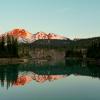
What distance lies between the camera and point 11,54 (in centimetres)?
16525

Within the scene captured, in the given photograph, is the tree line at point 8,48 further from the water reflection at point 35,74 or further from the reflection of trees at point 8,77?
the reflection of trees at point 8,77

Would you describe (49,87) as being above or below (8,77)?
below

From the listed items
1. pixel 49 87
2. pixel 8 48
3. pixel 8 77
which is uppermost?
pixel 8 48

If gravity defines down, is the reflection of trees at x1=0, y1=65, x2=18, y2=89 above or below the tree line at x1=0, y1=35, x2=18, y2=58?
below

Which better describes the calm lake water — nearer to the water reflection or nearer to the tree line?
the water reflection

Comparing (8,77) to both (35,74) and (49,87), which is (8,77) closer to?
(35,74)

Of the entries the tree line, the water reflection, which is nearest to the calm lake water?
the water reflection

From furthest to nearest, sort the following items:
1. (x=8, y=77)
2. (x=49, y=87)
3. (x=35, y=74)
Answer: (x=35, y=74)
(x=8, y=77)
(x=49, y=87)

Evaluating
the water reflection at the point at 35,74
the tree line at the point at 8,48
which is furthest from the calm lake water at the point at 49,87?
the tree line at the point at 8,48

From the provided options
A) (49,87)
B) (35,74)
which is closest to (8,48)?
(35,74)

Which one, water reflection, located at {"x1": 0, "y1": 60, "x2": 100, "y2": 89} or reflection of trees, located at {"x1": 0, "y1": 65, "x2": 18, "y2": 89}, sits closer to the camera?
reflection of trees, located at {"x1": 0, "y1": 65, "x2": 18, "y2": 89}

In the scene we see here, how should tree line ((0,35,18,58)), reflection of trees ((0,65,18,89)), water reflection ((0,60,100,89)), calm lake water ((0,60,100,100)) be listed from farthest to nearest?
tree line ((0,35,18,58))
water reflection ((0,60,100,89))
reflection of trees ((0,65,18,89))
calm lake water ((0,60,100,100))

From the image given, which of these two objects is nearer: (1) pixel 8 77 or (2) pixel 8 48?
(1) pixel 8 77

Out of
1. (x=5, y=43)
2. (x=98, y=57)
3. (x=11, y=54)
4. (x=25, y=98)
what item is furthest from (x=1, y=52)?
(x=25, y=98)
